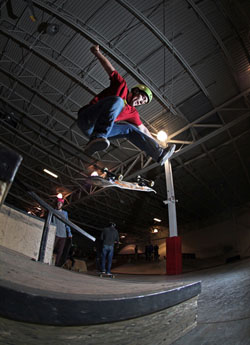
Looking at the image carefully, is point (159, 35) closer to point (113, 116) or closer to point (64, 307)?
point (113, 116)

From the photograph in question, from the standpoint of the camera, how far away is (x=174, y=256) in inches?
333

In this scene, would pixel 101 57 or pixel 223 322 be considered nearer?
pixel 223 322

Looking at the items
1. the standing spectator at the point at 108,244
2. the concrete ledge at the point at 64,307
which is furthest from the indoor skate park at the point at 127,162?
the standing spectator at the point at 108,244

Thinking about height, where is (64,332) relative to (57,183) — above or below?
below

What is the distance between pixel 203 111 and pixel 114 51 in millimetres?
5499

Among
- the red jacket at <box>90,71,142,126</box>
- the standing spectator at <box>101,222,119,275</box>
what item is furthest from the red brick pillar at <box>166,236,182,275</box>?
the red jacket at <box>90,71,142,126</box>

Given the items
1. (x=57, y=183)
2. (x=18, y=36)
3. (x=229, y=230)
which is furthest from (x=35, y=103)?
(x=229, y=230)

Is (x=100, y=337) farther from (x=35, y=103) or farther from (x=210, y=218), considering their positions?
(x=210, y=218)

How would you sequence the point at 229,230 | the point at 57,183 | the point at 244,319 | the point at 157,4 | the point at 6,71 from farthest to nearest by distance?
the point at 229,230 < the point at 57,183 < the point at 6,71 < the point at 157,4 < the point at 244,319

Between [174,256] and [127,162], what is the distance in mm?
7180

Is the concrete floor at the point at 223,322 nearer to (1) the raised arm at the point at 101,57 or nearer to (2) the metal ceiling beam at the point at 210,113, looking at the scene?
(1) the raised arm at the point at 101,57

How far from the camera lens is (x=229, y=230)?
19.5 meters

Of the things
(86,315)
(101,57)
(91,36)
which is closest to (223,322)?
(86,315)

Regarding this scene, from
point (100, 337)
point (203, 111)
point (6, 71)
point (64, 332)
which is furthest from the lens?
point (203, 111)
